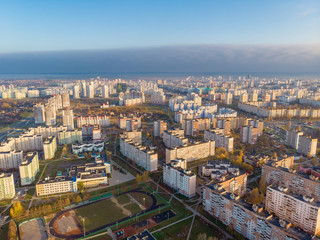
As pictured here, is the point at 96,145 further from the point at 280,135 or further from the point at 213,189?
the point at 280,135

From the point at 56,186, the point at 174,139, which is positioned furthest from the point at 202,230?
the point at 174,139

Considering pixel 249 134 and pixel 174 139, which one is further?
pixel 249 134

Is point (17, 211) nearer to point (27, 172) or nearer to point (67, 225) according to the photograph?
point (67, 225)

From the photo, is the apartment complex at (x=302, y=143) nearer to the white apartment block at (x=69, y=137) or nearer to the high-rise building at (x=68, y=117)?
the white apartment block at (x=69, y=137)

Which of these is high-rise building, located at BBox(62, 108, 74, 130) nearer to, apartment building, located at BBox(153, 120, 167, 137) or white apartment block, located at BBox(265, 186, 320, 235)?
apartment building, located at BBox(153, 120, 167, 137)

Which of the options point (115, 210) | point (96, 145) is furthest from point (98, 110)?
point (115, 210)

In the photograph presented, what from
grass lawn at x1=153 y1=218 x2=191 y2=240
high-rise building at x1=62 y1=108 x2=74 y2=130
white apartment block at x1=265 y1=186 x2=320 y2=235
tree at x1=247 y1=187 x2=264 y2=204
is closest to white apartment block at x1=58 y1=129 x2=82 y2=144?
high-rise building at x1=62 y1=108 x2=74 y2=130

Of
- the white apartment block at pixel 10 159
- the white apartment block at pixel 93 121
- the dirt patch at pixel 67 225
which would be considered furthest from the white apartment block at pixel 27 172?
the white apartment block at pixel 93 121
